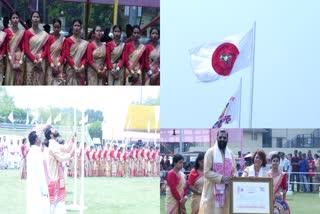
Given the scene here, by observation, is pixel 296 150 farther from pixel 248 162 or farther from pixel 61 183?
pixel 61 183

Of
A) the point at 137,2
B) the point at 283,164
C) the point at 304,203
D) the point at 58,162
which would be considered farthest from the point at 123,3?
the point at 304,203

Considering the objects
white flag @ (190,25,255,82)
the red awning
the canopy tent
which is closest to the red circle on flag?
white flag @ (190,25,255,82)

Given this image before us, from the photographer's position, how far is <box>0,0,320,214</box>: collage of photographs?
21.3 ft

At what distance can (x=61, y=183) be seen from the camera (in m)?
6.91

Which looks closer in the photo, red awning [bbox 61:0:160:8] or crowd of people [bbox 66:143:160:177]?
crowd of people [bbox 66:143:160:177]

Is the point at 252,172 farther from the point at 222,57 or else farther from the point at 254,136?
the point at 222,57

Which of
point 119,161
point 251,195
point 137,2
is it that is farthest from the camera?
point 137,2

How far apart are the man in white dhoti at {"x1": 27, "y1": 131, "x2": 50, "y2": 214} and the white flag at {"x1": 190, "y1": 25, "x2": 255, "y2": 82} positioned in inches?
68.5

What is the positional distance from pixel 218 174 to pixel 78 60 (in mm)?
1992

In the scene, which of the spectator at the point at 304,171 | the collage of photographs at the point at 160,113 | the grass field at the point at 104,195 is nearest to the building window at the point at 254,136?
the collage of photographs at the point at 160,113

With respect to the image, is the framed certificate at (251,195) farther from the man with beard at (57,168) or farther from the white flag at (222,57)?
the man with beard at (57,168)

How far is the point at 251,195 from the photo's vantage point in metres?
6.40

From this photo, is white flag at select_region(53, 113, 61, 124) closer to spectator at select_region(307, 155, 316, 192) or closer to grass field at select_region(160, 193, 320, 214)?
grass field at select_region(160, 193, 320, 214)

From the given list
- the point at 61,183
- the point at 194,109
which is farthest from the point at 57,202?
the point at 194,109
